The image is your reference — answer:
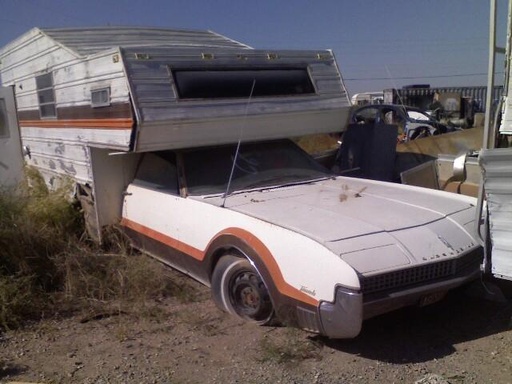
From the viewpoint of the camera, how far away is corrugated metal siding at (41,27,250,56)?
6.54 m

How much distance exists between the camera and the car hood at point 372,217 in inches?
144

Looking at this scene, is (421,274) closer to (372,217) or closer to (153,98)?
(372,217)

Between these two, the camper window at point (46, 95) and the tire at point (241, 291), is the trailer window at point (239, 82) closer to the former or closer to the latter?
the tire at point (241, 291)

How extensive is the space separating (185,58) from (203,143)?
2.82 ft

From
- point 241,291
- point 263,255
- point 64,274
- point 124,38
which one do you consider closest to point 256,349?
point 241,291

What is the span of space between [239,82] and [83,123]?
1856 millimetres

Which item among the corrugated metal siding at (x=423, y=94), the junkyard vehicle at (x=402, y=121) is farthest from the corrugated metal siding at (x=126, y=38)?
the corrugated metal siding at (x=423, y=94)

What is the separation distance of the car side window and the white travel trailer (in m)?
0.02

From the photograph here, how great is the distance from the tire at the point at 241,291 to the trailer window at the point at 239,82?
6.11ft

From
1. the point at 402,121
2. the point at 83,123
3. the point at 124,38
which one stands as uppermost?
the point at 124,38

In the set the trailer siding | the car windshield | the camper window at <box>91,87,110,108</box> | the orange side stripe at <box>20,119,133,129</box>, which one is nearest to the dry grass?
the trailer siding

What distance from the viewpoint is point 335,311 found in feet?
11.3

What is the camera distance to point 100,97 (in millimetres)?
5578

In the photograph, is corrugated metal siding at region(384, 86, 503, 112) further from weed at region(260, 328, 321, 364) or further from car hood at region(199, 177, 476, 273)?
weed at region(260, 328, 321, 364)
